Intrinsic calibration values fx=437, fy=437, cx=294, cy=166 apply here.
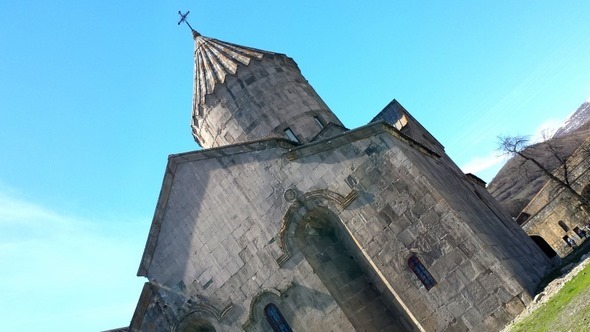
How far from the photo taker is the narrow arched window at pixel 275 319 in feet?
37.8

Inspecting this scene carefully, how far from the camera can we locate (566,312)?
24.8 feet

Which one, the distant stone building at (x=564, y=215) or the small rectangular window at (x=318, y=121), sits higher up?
the small rectangular window at (x=318, y=121)

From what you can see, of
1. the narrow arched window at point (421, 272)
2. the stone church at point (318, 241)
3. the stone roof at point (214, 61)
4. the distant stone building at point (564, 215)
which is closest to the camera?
the stone church at point (318, 241)

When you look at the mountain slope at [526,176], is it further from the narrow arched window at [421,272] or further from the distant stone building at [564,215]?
the narrow arched window at [421,272]

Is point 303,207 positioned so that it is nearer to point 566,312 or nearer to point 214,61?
point 566,312

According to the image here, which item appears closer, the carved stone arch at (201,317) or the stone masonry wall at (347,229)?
the stone masonry wall at (347,229)

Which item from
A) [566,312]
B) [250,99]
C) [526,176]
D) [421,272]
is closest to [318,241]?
[421,272]

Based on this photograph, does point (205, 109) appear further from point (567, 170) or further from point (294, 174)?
point (567, 170)

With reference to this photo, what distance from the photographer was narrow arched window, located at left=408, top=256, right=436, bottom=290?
32.9 feet

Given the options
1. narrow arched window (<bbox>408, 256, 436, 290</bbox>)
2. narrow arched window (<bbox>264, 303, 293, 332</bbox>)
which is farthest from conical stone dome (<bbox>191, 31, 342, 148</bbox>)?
narrow arched window (<bbox>408, 256, 436, 290</bbox>)

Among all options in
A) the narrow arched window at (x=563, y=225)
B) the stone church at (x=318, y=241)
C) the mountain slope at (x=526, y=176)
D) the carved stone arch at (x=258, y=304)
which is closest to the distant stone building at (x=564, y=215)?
the narrow arched window at (x=563, y=225)

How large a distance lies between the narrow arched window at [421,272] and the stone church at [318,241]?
1.0 inches

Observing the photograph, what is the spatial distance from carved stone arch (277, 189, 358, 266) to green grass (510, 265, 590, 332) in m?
4.61

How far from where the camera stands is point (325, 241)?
39.4ft
